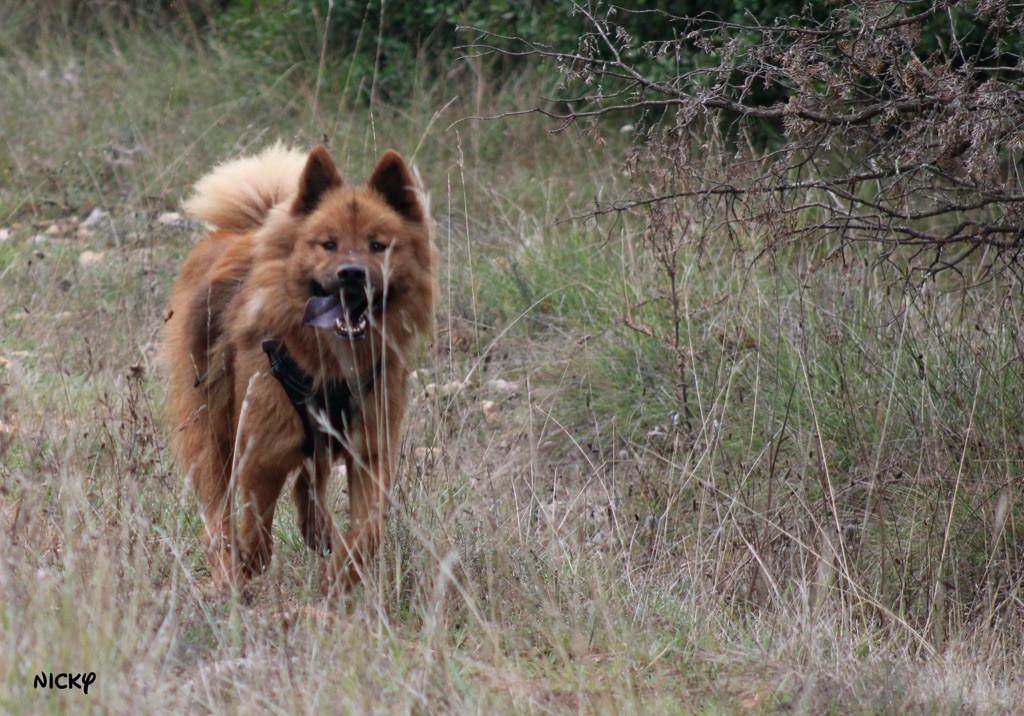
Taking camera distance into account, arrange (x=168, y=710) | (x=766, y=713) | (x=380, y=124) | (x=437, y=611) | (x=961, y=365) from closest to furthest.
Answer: (x=168, y=710)
(x=766, y=713)
(x=437, y=611)
(x=961, y=365)
(x=380, y=124)

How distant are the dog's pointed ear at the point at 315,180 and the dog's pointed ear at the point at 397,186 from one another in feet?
0.47

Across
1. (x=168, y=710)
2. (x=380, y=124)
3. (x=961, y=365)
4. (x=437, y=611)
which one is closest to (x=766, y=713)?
(x=437, y=611)

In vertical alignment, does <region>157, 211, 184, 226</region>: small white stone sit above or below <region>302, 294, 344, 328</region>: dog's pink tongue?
below

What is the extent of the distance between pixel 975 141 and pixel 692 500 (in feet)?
5.95

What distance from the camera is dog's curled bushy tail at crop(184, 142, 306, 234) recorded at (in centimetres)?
480

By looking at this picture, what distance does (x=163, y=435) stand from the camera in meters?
5.30

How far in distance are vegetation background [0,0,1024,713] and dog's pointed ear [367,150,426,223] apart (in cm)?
56

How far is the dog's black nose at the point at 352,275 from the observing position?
4.04m

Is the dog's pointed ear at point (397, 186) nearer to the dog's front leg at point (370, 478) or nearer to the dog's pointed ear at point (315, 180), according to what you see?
the dog's pointed ear at point (315, 180)

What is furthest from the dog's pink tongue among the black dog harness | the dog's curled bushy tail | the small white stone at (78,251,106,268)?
the small white stone at (78,251,106,268)

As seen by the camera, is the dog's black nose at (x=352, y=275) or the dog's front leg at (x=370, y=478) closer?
the dog's front leg at (x=370, y=478)

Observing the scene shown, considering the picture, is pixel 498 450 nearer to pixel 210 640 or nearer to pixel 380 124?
pixel 210 640

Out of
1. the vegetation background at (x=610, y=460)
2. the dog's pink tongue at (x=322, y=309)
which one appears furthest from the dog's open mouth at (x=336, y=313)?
the vegetation background at (x=610, y=460)

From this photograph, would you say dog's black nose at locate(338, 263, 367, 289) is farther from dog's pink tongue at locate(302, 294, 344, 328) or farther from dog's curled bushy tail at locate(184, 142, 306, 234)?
dog's curled bushy tail at locate(184, 142, 306, 234)
